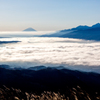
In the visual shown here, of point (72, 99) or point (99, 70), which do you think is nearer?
point (72, 99)

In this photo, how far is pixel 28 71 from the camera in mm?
72062

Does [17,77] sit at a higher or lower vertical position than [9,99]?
lower

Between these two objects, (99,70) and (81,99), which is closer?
(81,99)

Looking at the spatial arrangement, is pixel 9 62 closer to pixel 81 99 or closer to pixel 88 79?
pixel 88 79

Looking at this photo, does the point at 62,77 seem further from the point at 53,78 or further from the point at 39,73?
the point at 39,73

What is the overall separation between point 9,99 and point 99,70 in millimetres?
54807

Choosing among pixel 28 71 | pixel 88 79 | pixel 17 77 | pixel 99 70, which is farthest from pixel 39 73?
pixel 99 70

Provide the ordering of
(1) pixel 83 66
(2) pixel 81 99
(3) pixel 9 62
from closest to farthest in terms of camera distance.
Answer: (2) pixel 81 99
(1) pixel 83 66
(3) pixel 9 62

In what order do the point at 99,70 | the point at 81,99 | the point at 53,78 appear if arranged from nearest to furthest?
the point at 81,99 → the point at 53,78 → the point at 99,70

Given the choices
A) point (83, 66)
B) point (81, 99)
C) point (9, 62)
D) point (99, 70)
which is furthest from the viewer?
point (9, 62)

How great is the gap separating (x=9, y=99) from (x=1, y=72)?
50.4 meters

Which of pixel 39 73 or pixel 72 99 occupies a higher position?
pixel 72 99

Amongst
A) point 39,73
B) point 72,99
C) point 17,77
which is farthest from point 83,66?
point 72,99

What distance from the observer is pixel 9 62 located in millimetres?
93500
